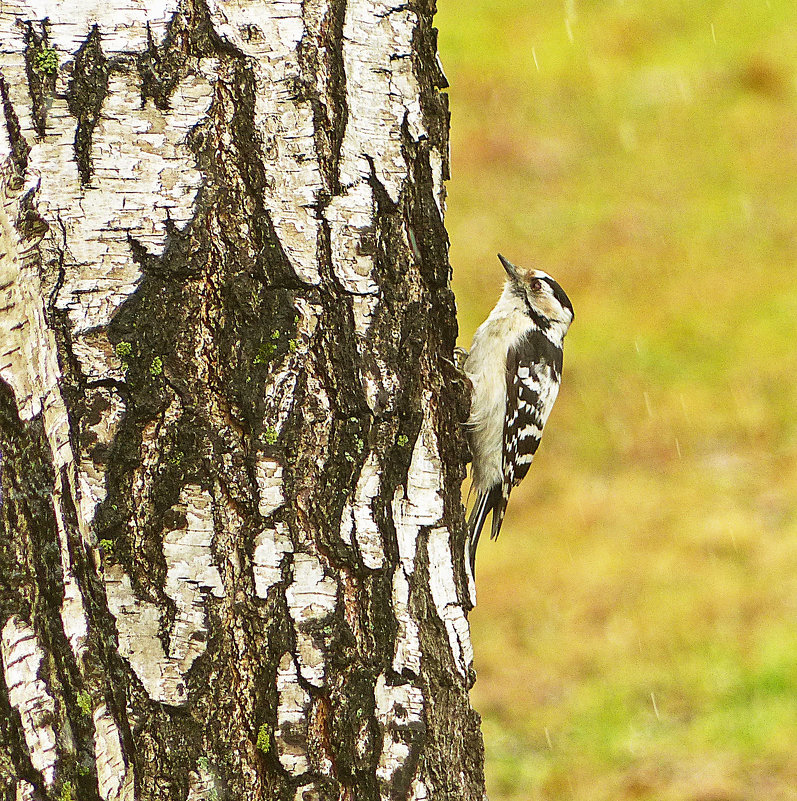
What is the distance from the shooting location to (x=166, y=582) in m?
2.26

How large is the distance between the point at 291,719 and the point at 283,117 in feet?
4.18

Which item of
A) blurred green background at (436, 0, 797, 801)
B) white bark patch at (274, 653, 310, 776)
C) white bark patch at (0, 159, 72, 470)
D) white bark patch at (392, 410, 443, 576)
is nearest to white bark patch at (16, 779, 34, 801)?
white bark patch at (274, 653, 310, 776)

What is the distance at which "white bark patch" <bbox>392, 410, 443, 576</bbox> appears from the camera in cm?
250

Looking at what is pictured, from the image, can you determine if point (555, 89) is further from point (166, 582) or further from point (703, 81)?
point (166, 582)

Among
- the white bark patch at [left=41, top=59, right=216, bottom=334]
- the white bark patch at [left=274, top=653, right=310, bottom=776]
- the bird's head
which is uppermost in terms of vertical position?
the bird's head

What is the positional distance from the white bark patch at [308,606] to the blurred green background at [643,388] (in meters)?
3.71

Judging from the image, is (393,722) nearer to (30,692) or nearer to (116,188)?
(30,692)

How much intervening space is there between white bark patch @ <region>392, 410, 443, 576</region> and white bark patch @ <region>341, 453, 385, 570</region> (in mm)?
64

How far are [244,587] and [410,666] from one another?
445 mm

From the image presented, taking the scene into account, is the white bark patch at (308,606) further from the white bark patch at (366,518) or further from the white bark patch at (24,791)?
the white bark patch at (24,791)

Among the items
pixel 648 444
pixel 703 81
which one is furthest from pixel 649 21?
pixel 648 444

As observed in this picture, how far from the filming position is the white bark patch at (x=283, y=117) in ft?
7.44

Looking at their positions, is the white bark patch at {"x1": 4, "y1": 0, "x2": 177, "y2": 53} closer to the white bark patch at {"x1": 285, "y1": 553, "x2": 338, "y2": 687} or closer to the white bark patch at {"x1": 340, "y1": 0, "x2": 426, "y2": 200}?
the white bark patch at {"x1": 340, "y1": 0, "x2": 426, "y2": 200}

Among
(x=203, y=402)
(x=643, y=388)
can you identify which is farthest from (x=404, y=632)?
(x=643, y=388)
